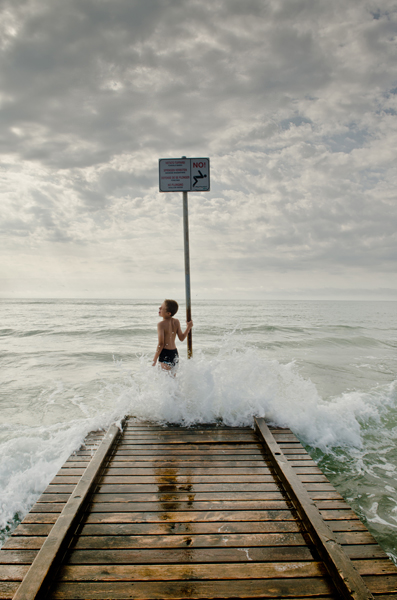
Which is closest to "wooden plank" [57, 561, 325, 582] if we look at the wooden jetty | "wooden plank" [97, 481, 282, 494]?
the wooden jetty

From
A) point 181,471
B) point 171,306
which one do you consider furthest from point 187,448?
point 171,306

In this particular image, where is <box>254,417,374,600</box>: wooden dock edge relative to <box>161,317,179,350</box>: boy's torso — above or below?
below

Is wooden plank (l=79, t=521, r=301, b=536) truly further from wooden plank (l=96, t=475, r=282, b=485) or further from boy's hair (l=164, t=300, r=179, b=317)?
boy's hair (l=164, t=300, r=179, b=317)

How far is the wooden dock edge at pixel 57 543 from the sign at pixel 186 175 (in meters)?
4.40

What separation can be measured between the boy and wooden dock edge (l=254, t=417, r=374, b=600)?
2.36 meters

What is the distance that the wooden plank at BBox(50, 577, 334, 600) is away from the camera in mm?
1977

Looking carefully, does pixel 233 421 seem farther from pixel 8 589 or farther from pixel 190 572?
pixel 8 589

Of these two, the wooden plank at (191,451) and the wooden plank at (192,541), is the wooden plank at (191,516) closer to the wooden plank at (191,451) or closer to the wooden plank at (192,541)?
the wooden plank at (192,541)

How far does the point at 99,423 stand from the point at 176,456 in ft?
5.06

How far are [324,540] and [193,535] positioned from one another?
3.31ft

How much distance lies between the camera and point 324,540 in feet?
7.47

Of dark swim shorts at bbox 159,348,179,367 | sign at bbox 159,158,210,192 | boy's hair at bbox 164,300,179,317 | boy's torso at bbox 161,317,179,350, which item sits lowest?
dark swim shorts at bbox 159,348,179,367

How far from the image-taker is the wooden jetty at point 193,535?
2033 millimetres

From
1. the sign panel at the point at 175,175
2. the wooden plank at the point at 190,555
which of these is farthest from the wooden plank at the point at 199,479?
the sign panel at the point at 175,175
